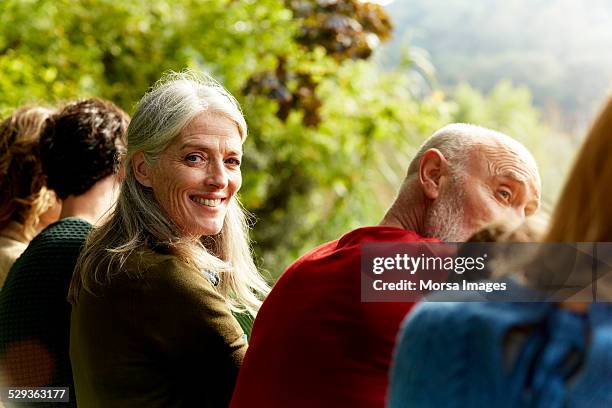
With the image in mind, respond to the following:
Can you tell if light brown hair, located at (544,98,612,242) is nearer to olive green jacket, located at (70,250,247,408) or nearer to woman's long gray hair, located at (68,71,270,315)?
olive green jacket, located at (70,250,247,408)

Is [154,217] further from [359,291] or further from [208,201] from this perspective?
[359,291]

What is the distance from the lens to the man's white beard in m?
1.85

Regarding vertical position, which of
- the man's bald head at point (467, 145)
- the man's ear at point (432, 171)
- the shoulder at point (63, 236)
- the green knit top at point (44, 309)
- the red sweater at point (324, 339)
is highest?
the man's bald head at point (467, 145)

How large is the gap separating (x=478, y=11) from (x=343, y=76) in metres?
9.65

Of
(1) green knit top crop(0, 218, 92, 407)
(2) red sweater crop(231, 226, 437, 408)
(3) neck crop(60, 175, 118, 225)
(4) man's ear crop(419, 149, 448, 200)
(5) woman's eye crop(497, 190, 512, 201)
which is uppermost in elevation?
(5) woman's eye crop(497, 190, 512, 201)

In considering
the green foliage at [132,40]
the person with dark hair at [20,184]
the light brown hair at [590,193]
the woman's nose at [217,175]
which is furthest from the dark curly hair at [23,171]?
the light brown hair at [590,193]

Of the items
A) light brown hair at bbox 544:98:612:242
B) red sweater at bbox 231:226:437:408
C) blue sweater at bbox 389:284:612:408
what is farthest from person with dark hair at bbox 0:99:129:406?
light brown hair at bbox 544:98:612:242

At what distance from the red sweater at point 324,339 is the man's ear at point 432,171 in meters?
0.21

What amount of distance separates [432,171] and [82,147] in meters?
1.05

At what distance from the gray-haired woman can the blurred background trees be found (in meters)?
2.25

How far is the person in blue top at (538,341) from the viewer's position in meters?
0.90

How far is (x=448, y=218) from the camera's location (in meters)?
1.87

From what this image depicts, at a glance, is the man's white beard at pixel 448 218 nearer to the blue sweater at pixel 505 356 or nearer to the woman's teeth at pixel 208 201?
the woman's teeth at pixel 208 201

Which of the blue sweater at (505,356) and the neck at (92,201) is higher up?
the blue sweater at (505,356)
